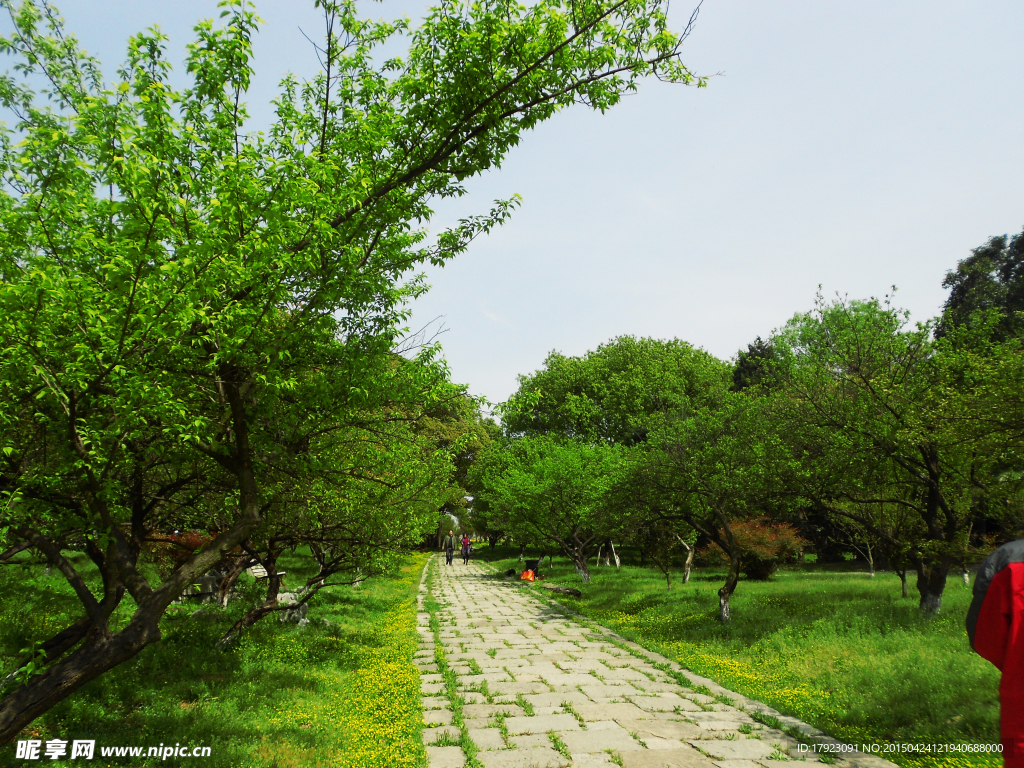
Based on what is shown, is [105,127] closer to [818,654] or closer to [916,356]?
[818,654]

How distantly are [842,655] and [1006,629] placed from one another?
7907 mm

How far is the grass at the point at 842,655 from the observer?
20.9 ft

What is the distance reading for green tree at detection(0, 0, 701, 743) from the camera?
11.7 feet

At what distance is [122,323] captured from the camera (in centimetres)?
348

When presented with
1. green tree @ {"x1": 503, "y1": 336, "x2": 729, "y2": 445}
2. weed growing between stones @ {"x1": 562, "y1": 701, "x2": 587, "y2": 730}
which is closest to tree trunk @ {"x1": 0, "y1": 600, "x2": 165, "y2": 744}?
weed growing between stones @ {"x1": 562, "y1": 701, "x2": 587, "y2": 730}

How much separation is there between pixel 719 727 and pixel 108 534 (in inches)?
274

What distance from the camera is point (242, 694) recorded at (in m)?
7.02

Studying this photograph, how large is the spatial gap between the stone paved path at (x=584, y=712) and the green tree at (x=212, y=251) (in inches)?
153

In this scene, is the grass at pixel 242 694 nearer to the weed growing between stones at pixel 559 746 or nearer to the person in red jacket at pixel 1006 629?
the weed growing between stones at pixel 559 746

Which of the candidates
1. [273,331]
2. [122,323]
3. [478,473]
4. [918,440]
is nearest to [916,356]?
[918,440]

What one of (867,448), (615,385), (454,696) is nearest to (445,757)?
(454,696)

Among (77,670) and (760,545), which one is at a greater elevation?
(77,670)

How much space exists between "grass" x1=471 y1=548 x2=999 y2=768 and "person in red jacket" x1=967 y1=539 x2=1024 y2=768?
4.05 meters

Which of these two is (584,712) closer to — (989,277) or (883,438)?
(883,438)
